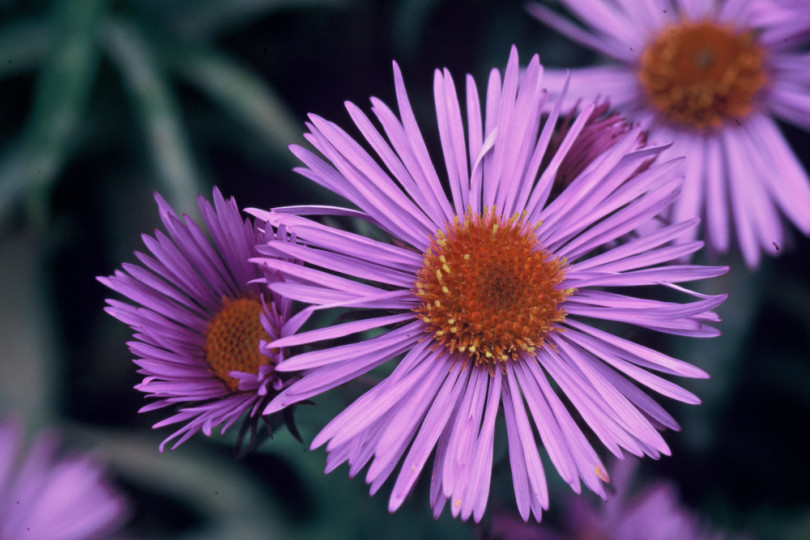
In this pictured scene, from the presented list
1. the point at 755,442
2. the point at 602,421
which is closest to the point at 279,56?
the point at 602,421

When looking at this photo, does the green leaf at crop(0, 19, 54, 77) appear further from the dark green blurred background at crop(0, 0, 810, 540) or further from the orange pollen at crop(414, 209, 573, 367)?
the orange pollen at crop(414, 209, 573, 367)

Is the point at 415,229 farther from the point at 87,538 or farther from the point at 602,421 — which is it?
the point at 87,538

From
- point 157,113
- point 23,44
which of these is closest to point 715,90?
point 157,113

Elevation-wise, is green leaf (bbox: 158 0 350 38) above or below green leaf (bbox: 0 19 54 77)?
above

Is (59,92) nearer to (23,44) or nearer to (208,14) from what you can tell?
(23,44)

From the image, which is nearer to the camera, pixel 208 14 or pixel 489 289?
pixel 489 289

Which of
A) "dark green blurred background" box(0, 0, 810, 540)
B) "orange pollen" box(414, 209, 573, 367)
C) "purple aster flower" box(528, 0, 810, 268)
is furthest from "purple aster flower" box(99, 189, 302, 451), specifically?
"purple aster flower" box(528, 0, 810, 268)
